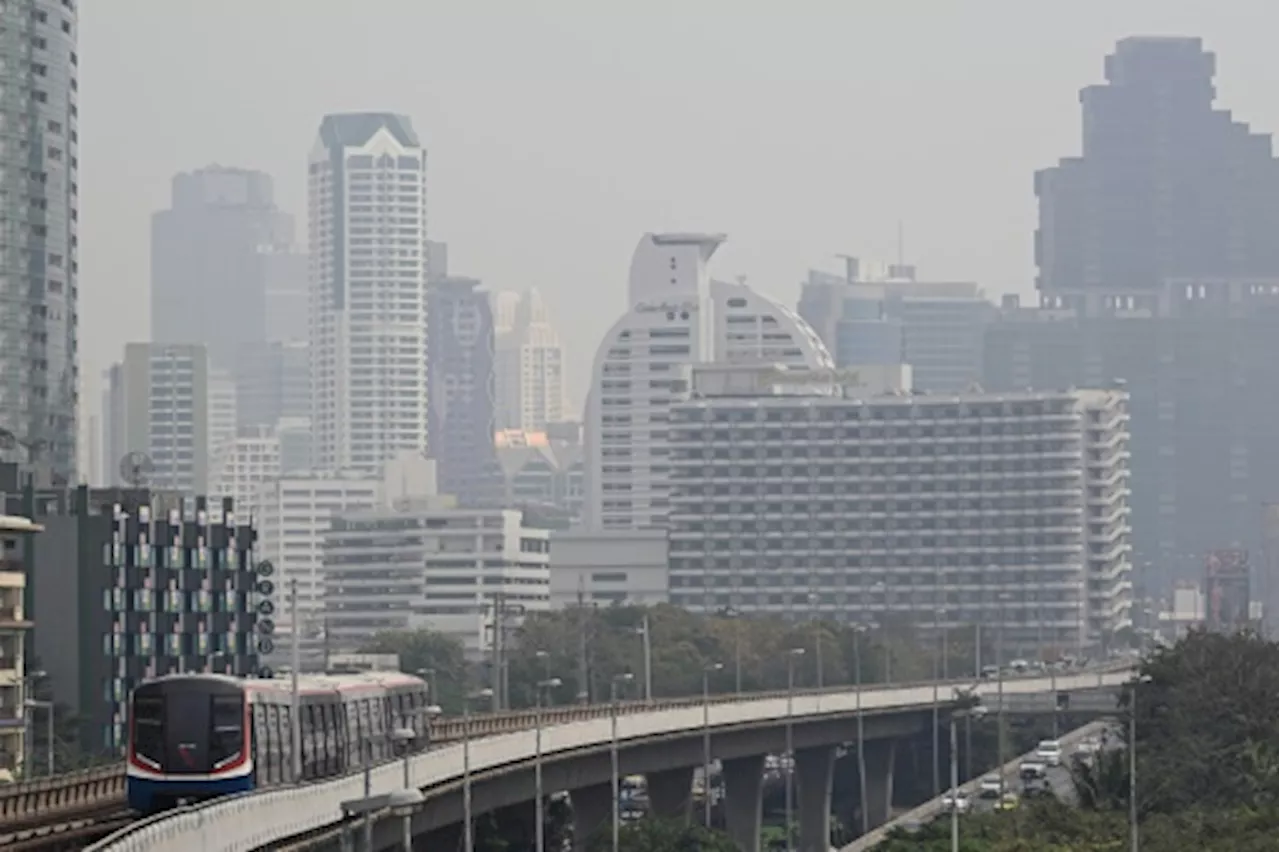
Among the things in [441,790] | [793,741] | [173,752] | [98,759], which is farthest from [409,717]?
[793,741]

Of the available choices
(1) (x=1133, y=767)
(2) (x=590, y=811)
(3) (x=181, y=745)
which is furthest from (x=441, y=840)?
(3) (x=181, y=745)

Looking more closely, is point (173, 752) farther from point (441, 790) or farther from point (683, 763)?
point (683, 763)

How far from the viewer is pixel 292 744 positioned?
3875 inches

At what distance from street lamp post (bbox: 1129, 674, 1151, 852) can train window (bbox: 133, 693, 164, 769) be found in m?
32.5

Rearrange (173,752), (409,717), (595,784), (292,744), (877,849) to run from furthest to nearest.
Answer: (595,784) < (877,849) < (409,717) < (292,744) < (173,752)

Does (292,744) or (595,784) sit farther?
(595,784)

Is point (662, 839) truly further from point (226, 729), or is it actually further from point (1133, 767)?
point (226, 729)

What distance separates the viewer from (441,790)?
116125mm

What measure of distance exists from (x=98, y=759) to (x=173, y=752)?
82.3m

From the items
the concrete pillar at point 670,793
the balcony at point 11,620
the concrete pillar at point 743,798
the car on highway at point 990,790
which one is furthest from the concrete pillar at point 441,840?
the concrete pillar at point 743,798

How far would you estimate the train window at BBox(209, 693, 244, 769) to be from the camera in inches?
3612

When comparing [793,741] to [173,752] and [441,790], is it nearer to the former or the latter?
[441,790]

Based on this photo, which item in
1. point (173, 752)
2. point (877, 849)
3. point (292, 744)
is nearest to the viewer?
point (173, 752)

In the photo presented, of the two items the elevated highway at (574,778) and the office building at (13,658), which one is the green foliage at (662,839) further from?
the office building at (13,658)
